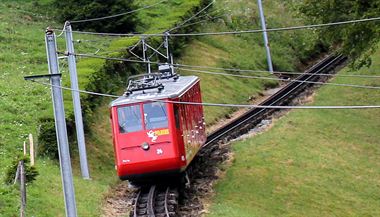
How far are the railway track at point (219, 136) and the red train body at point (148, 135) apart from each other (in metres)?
0.77

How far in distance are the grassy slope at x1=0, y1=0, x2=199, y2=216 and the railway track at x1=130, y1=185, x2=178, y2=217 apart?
3.85 feet

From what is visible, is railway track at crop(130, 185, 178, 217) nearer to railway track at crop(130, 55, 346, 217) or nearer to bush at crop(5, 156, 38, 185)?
railway track at crop(130, 55, 346, 217)

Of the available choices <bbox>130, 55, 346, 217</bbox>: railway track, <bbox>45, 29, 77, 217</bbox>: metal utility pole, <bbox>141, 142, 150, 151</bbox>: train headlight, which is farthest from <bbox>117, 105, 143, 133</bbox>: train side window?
<bbox>45, 29, 77, 217</bbox>: metal utility pole

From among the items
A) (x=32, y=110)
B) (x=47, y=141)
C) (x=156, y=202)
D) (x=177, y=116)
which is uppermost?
(x=32, y=110)

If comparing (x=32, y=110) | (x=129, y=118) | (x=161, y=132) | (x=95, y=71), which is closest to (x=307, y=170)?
(x=161, y=132)

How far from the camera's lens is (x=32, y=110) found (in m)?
27.1

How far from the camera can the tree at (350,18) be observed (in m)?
30.0

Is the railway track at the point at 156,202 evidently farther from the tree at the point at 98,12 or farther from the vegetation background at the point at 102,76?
the tree at the point at 98,12

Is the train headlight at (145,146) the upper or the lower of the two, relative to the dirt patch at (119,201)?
upper

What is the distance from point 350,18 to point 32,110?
1326 centimetres

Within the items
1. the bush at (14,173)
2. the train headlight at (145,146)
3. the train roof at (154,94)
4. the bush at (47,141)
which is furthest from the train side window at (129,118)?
the bush at (47,141)

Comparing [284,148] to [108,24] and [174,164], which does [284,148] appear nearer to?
[174,164]

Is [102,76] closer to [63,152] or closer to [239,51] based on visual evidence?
[63,152]

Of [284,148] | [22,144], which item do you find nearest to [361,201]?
[284,148]
